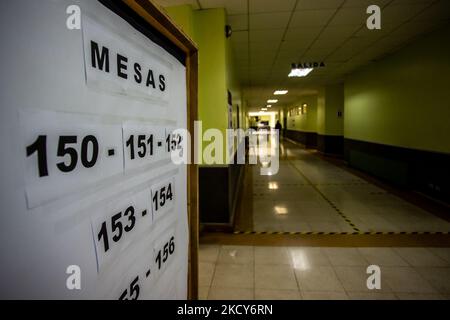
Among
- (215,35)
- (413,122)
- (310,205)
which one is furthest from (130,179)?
(413,122)

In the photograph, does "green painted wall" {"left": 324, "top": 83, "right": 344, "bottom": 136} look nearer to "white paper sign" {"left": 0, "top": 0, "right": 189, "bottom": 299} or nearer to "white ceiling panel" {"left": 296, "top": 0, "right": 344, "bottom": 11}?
"white ceiling panel" {"left": 296, "top": 0, "right": 344, "bottom": 11}

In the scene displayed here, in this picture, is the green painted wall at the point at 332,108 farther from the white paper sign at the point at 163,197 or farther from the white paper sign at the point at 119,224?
the white paper sign at the point at 119,224

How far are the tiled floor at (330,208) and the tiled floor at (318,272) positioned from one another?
700 millimetres

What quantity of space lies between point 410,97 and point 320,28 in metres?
2.61

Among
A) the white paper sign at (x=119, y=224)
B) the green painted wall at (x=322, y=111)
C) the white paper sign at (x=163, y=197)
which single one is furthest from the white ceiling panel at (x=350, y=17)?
the green painted wall at (x=322, y=111)

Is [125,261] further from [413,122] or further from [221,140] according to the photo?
[413,122]

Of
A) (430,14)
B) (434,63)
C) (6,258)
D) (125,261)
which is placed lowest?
(125,261)

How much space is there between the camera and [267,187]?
6484 millimetres

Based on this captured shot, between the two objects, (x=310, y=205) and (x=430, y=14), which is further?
(x=310, y=205)

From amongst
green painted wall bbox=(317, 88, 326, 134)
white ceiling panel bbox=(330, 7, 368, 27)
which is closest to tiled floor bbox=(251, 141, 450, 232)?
white ceiling panel bbox=(330, 7, 368, 27)

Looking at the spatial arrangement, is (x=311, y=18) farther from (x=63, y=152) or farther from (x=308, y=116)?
(x=308, y=116)

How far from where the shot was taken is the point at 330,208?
15.7 ft

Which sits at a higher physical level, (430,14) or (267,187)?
(430,14)

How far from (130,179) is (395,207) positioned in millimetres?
5172
